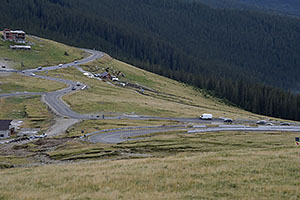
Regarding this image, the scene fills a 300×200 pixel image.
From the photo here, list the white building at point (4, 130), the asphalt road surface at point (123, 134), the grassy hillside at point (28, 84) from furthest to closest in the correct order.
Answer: the grassy hillside at point (28, 84)
the white building at point (4, 130)
the asphalt road surface at point (123, 134)

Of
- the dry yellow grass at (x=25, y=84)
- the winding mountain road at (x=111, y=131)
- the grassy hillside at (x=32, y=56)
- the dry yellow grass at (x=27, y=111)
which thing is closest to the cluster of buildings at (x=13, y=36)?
the grassy hillside at (x=32, y=56)

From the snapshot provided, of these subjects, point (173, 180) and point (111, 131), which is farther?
point (111, 131)

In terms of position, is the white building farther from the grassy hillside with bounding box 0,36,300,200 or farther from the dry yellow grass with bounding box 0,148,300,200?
the dry yellow grass with bounding box 0,148,300,200

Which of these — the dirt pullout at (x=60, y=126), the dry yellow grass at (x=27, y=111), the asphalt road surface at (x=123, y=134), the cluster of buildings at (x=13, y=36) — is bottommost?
the dry yellow grass at (x=27, y=111)

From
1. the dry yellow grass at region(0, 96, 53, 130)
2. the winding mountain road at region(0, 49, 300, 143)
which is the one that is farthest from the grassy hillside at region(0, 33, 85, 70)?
the dry yellow grass at region(0, 96, 53, 130)

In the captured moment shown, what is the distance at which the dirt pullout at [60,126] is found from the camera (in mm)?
76312

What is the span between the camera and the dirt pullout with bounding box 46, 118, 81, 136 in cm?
7631

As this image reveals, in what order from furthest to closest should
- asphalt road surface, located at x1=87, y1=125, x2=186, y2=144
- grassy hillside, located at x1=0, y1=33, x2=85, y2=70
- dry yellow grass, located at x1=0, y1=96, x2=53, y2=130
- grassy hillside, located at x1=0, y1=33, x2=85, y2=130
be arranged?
grassy hillside, located at x1=0, y1=33, x2=85, y2=70 → grassy hillside, located at x1=0, y1=33, x2=85, y2=130 → dry yellow grass, located at x1=0, y1=96, x2=53, y2=130 → asphalt road surface, located at x1=87, y1=125, x2=186, y2=144

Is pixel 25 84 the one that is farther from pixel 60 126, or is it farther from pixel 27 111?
pixel 60 126

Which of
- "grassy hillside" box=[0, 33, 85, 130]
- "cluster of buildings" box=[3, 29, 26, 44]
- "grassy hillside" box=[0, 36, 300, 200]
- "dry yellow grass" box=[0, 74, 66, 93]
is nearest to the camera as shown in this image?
"grassy hillside" box=[0, 36, 300, 200]

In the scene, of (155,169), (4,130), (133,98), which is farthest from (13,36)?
(155,169)

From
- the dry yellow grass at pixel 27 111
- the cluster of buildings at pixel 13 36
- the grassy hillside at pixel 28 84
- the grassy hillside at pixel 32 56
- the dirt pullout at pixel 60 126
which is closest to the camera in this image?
the dirt pullout at pixel 60 126

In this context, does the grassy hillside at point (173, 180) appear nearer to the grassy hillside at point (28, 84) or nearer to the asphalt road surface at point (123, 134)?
the asphalt road surface at point (123, 134)

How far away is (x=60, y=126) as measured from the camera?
266 feet
